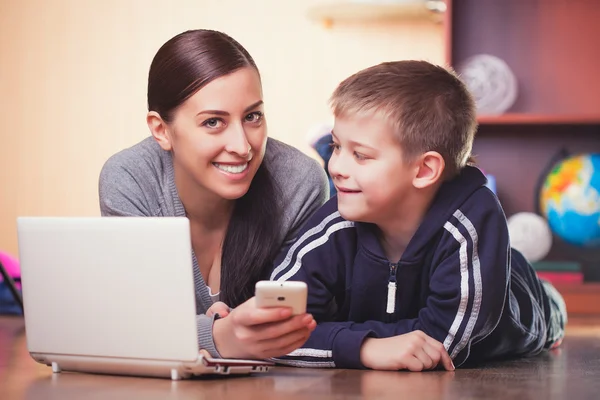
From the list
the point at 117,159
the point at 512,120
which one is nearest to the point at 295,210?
the point at 117,159

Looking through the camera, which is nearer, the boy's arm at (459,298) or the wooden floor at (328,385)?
the wooden floor at (328,385)

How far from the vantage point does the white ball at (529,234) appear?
3.19 m

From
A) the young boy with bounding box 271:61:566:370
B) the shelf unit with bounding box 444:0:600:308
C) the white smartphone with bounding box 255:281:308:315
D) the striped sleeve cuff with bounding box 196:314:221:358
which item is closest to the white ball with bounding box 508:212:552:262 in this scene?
the shelf unit with bounding box 444:0:600:308

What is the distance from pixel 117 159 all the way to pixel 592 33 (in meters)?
2.18

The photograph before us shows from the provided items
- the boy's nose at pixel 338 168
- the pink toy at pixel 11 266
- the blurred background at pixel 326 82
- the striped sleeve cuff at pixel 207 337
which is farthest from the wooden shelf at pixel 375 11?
the striped sleeve cuff at pixel 207 337

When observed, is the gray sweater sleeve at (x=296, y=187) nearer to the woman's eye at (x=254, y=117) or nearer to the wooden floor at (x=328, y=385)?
the woman's eye at (x=254, y=117)

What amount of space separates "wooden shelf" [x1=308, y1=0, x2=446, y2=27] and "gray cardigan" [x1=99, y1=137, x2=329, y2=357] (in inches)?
60.1

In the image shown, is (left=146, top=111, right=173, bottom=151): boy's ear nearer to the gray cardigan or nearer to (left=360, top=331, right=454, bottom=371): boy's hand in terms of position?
the gray cardigan

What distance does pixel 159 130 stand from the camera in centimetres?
181

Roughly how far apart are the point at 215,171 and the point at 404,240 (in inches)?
15.5

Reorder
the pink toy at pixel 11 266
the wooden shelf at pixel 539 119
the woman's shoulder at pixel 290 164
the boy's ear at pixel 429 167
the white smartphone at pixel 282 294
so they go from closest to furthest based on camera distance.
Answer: the white smartphone at pixel 282 294 < the boy's ear at pixel 429 167 < the woman's shoulder at pixel 290 164 < the pink toy at pixel 11 266 < the wooden shelf at pixel 539 119

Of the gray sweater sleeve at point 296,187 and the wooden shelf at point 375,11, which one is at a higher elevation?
the wooden shelf at point 375,11

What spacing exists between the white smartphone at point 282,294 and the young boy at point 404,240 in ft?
0.88

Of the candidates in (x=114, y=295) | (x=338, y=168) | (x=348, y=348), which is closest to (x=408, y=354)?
(x=348, y=348)
